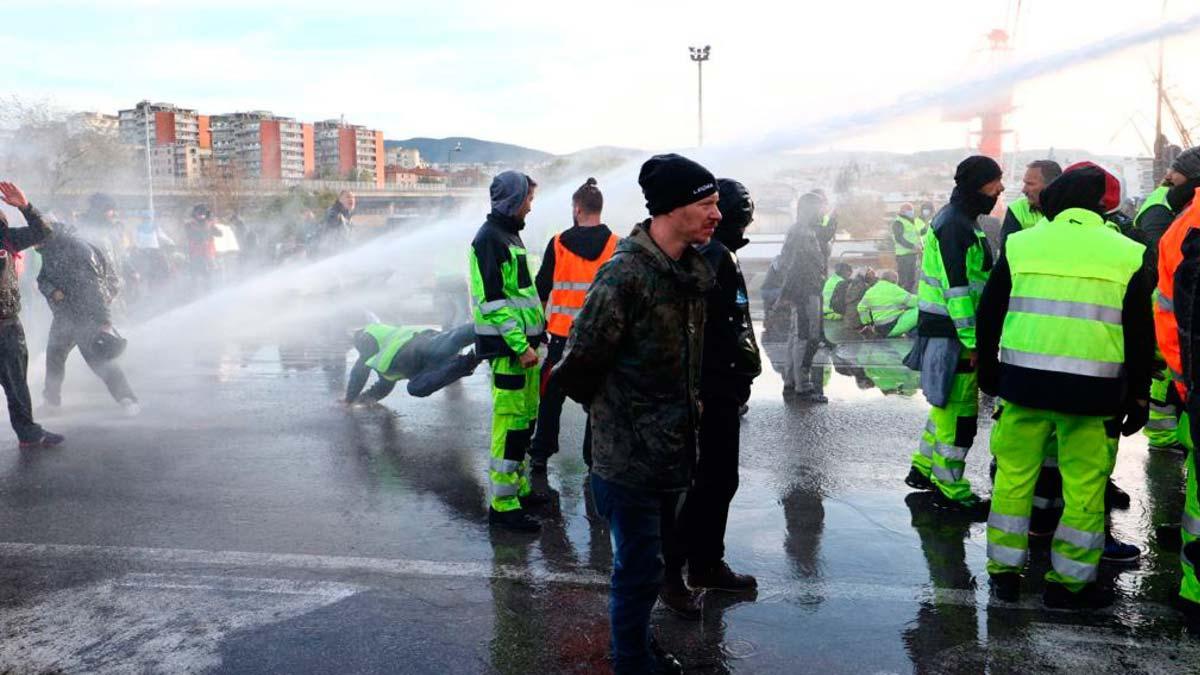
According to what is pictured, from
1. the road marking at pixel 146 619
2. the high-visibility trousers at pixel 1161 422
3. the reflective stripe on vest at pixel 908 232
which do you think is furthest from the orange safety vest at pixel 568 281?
the reflective stripe on vest at pixel 908 232

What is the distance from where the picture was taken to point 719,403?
4.11 metres

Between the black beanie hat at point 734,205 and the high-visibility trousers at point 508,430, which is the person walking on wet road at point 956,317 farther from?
the high-visibility trousers at point 508,430

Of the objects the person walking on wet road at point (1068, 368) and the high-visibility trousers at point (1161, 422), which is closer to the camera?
the person walking on wet road at point (1068, 368)

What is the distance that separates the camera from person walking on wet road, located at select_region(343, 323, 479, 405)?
24.6ft

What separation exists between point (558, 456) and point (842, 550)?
2601 millimetres

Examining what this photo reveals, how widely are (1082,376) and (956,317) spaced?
52.5 inches

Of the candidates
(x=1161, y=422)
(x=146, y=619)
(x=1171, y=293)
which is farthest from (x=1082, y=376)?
(x=146, y=619)

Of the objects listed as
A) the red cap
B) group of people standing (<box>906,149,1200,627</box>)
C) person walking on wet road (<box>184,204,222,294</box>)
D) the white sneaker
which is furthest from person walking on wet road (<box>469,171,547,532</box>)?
person walking on wet road (<box>184,204,222,294</box>)

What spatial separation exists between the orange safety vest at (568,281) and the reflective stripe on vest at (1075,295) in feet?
8.76

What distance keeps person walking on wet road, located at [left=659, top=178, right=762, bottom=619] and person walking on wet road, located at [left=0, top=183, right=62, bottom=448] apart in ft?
18.5

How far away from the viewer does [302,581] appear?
14.7 feet

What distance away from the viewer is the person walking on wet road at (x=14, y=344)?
23.3ft

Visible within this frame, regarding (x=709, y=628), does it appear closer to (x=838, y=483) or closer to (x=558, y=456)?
(x=838, y=483)

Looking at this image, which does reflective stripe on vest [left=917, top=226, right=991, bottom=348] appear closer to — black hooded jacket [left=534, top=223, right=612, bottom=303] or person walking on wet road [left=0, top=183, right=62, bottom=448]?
black hooded jacket [left=534, top=223, right=612, bottom=303]
